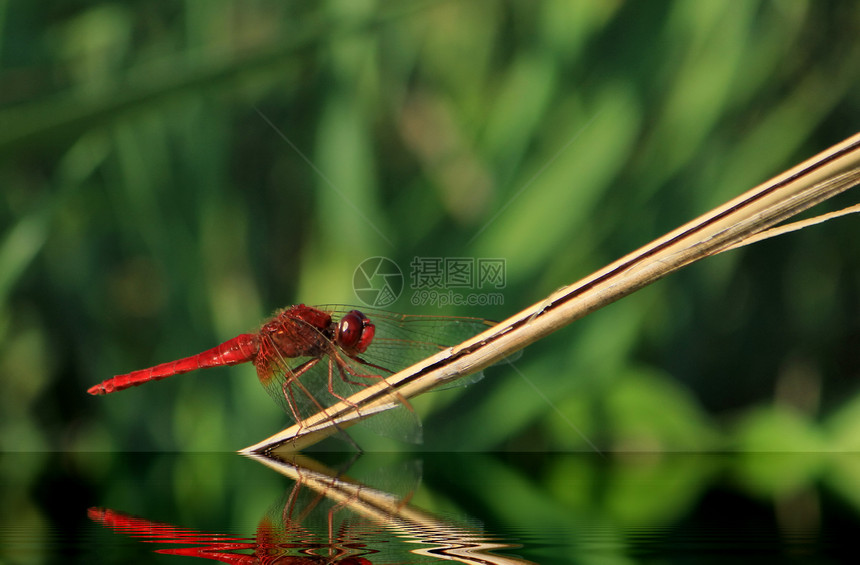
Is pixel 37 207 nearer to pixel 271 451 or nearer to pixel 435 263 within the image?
pixel 271 451

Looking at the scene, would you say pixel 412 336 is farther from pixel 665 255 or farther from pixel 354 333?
pixel 665 255

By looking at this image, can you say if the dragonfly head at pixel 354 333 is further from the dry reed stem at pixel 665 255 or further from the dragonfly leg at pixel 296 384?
the dry reed stem at pixel 665 255

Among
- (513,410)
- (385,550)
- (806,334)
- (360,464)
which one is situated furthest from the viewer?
(806,334)

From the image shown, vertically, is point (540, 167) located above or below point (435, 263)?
above

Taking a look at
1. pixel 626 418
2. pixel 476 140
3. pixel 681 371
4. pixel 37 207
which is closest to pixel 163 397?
pixel 37 207

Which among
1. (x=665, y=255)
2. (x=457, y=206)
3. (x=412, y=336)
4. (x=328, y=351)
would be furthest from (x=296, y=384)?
(x=665, y=255)

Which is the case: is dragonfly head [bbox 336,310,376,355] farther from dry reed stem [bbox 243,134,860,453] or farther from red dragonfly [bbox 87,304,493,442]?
dry reed stem [bbox 243,134,860,453]

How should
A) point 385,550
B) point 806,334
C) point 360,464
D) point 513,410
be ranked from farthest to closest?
point 806,334, point 513,410, point 360,464, point 385,550

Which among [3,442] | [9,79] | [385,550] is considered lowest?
[385,550]
